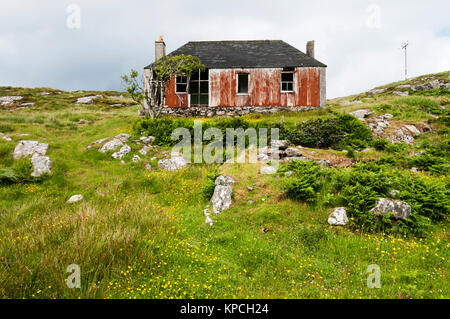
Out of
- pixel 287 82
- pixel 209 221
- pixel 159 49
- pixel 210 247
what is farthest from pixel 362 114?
pixel 159 49

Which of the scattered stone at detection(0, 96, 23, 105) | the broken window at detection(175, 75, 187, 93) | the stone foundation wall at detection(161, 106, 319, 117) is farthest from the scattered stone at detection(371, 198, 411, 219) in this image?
the scattered stone at detection(0, 96, 23, 105)

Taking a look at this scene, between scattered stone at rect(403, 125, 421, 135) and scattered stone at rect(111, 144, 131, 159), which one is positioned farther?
scattered stone at rect(403, 125, 421, 135)

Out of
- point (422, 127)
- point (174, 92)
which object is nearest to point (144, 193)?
point (174, 92)

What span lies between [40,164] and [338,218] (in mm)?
12563

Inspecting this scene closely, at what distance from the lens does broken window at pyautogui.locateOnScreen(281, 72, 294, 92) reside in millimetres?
21678

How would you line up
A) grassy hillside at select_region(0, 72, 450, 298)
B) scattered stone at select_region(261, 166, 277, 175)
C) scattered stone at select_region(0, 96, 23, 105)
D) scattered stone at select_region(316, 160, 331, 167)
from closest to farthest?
grassy hillside at select_region(0, 72, 450, 298), scattered stone at select_region(261, 166, 277, 175), scattered stone at select_region(316, 160, 331, 167), scattered stone at select_region(0, 96, 23, 105)

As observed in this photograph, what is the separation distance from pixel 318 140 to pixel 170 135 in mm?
9021

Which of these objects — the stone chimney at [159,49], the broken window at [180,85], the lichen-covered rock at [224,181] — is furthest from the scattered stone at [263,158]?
the stone chimney at [159,49]

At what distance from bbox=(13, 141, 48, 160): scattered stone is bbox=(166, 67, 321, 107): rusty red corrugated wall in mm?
12115

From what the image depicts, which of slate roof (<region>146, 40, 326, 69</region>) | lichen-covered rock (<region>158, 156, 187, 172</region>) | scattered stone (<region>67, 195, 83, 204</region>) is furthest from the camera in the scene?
slate roof (<region>146, 40, 326, 69</region>)

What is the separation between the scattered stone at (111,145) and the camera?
12.6 m

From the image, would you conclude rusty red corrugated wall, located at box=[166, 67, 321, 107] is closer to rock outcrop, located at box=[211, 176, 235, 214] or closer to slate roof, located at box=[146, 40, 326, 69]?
slate roof, located at box=[146, 40, 326, 69]

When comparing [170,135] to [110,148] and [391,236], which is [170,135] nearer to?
[110,148]

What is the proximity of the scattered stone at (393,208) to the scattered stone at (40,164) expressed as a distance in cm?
1285
